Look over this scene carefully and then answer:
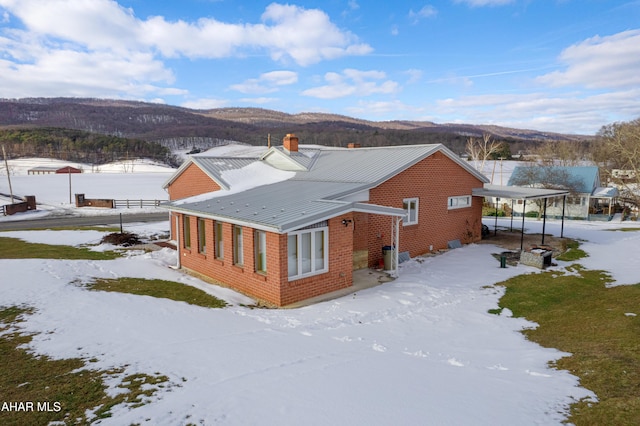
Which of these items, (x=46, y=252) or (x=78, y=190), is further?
(x=78, y=190)

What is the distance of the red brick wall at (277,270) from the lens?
11.3 metres

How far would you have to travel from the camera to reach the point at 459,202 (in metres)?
19.9

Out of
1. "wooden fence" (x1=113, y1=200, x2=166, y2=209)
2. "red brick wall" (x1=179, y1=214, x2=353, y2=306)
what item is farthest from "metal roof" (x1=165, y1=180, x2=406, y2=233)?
"wooden fence" (x1=113, y1=200, x2=166, y2=209)

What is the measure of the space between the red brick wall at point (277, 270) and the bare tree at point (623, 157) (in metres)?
43.1

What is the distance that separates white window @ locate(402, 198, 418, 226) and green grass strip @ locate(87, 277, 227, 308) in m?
9.13

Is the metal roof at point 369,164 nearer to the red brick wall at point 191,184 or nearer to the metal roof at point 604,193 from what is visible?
the red brick wall at point 191,184

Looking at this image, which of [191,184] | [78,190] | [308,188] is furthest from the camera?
[78,190]

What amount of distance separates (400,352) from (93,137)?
140518 mm

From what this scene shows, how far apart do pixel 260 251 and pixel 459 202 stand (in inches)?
472

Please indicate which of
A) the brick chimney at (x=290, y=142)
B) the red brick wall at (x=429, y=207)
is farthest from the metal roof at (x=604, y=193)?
the brick chimney at (x=290, y=142)

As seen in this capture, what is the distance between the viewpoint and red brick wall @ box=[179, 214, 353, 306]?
37.0 feet

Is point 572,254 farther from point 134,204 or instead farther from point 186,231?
point 134,204

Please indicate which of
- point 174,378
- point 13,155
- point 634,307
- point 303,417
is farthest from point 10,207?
point 13,155

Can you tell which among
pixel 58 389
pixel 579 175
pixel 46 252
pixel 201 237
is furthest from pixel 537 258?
pixel 579 175
